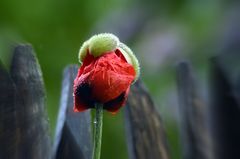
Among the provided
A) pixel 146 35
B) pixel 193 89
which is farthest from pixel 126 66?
pixel 146 35

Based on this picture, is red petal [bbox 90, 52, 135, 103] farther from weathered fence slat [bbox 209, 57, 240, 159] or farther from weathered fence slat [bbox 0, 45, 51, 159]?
weathered fence slat [bbox 209, 57, 240, 159]

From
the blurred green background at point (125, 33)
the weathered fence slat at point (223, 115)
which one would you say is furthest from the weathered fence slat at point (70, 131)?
the blurred green background at point (125, 33)

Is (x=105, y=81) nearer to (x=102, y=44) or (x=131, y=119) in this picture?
(x=102, y=44)

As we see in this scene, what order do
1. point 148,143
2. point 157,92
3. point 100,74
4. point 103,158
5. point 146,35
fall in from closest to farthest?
point 100,74 → point 148,143 → point 103,158 → point 157,92 → point 146,35

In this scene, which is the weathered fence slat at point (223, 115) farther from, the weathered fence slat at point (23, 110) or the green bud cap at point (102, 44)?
the green bud cap at point (102, 44)

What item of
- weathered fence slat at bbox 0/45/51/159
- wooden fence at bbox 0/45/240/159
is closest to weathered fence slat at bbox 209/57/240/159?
wooden fence at bbox 0/45/240/159

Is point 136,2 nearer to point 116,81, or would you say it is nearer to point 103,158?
point 103,158
